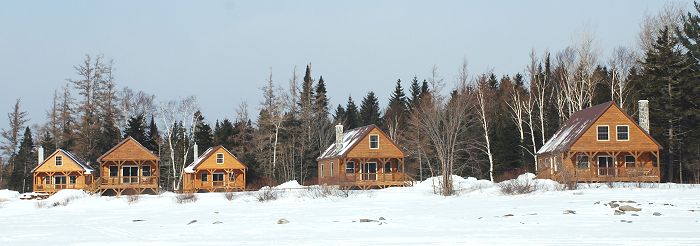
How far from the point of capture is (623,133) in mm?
47812

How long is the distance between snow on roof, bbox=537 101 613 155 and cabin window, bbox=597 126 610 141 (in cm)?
83

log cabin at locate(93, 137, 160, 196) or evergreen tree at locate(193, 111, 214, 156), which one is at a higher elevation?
evergreen tree at locate(193, 111, 214, 156)

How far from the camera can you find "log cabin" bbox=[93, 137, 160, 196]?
2355 inches

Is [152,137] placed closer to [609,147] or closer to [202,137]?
[202,137]

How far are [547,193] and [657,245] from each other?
2026 centimetres

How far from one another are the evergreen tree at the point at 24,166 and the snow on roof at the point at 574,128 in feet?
155

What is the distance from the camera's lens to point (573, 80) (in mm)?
59750

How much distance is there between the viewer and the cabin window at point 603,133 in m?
47.7

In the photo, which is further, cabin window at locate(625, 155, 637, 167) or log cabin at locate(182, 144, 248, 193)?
log cabin at locate(182, 144, 248, 193)

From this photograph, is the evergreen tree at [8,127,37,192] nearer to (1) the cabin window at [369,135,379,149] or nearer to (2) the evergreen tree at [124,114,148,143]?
(2) the evergreen tree at [124,114,148,143]

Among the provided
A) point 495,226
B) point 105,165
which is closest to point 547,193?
point 495,226

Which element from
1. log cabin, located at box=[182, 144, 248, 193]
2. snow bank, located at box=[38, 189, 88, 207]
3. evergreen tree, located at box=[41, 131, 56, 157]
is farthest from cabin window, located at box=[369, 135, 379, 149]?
evergreen tree, located at box=[41, 131, 56, 157]

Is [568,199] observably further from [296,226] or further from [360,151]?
[360,151]

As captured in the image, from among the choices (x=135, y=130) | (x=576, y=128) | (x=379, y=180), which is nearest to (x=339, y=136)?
(x=379, y=180)
